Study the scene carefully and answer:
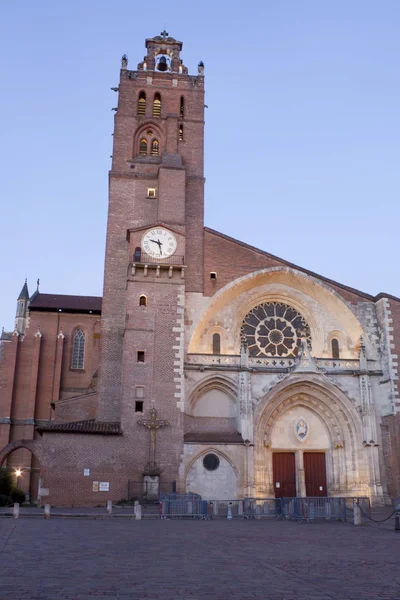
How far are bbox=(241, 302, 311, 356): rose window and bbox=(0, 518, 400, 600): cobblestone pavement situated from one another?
20.3 meters

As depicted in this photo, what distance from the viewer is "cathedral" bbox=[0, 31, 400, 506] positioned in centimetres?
3159

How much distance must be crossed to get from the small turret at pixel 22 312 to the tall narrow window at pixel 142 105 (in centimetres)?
1981

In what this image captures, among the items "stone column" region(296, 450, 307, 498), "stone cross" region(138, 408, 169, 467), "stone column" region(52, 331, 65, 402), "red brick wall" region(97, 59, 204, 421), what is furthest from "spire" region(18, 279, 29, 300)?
"stone column" region(296, 450, 307, 498)

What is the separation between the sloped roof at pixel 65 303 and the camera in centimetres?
4981

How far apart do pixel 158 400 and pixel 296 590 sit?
24785 millimetres

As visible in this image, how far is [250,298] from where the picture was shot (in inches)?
1496

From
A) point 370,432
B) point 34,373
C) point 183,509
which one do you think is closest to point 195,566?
point 183,509

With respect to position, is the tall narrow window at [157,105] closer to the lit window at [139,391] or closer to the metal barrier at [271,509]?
the lit window at [139,391]

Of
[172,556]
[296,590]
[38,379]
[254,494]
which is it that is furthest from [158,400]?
[296,590]

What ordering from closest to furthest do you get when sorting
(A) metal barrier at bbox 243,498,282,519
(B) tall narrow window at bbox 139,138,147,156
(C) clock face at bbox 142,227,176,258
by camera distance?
(A) metal barrier at bbox 243,498,282,519, (C) clock face at bbox 142,227,176,258, (B) tall narrow window at bbox 139,138,147,156

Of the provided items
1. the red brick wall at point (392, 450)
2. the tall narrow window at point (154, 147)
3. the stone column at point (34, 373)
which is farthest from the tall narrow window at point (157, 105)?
the red brick wall at point (392, 450)

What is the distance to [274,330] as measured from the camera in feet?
124

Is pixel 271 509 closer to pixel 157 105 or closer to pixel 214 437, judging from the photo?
pixel 214 437

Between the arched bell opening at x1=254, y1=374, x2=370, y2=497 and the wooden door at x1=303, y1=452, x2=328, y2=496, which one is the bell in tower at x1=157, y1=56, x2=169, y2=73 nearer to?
the arched bell opening at x1=254, y1=374, x2=370, y2=497
